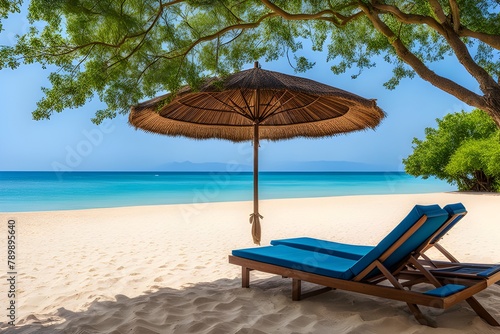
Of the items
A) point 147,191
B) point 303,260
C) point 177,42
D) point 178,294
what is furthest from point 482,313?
point 147,191

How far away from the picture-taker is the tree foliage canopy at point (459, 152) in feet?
76.6

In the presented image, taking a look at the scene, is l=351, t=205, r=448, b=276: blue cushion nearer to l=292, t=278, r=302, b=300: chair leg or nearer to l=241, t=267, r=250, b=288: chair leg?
l=292, t=278, r=302, b=300: chair leg

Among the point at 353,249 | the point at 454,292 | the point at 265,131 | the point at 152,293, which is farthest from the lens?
the point at 265,131

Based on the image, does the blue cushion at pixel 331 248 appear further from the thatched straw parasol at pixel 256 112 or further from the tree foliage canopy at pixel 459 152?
the tree foliage canopy at pixel 459 152

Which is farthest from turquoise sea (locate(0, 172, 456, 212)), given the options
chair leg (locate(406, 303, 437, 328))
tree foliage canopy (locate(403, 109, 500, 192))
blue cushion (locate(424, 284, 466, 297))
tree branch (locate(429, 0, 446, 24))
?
blue cushion (locate(424, 284, 466, 297))

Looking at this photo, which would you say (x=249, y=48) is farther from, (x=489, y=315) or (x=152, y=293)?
(x=489, y=315)

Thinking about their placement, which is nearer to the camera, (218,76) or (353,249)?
(353,249)

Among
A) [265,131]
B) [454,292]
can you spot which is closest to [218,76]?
[265,131]

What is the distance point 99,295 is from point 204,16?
3.31 meters

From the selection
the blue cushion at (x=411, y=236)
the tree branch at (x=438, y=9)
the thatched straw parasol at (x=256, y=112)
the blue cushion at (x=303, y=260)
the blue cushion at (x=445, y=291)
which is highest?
the tree branch at (x=438, y=9)

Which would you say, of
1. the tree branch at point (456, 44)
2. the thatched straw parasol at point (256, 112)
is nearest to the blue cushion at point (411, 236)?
the thatched straw parasol at point (256, 112)

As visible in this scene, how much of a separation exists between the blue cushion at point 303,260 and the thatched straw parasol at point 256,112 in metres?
1.31

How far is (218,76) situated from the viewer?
4535 millimetres

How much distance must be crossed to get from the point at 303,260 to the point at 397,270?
78 centimetres
